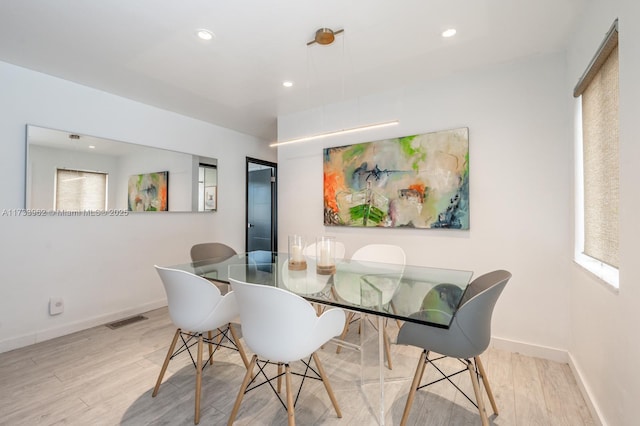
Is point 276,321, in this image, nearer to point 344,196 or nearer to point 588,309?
point 588,309

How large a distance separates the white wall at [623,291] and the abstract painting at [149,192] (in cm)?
402

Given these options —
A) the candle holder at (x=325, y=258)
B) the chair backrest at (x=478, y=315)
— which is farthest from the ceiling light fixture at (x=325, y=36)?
the chair backrest at (x=478, y=315)

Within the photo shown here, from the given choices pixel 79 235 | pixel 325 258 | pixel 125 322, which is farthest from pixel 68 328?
pixel 325 258

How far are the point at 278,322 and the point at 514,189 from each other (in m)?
2.29

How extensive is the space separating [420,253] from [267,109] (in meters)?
2.47

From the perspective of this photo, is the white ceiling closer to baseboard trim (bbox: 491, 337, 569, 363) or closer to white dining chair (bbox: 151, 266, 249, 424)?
white dining chair (bbox: 151, 266, 249, 424)

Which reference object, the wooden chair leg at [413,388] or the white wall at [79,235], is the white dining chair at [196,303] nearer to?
the wooden chair leg at [413,388]

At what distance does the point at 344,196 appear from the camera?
3.51m

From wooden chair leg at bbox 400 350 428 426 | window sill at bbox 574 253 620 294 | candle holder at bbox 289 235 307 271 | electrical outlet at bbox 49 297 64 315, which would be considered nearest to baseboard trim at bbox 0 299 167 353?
electrical outlet at bbox 49 297 64 315

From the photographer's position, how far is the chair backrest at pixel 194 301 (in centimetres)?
177

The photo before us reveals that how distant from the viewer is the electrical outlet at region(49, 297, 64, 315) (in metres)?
2.87

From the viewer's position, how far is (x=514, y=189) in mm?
2600

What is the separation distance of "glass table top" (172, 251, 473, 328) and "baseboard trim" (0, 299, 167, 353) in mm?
1377

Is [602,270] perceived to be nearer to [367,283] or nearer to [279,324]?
[367,283]
